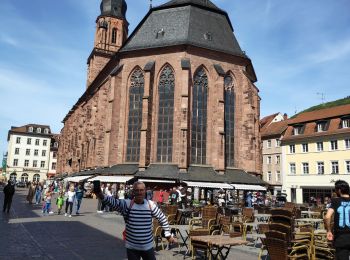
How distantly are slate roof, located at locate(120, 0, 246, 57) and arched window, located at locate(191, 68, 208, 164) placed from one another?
2.97 metres

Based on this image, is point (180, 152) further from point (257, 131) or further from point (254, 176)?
point (257, 131)

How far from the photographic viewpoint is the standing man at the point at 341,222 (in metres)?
4.98

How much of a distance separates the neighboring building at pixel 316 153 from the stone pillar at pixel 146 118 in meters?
21.4

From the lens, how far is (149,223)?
4961mm

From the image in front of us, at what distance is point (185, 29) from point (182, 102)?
751 centimetres

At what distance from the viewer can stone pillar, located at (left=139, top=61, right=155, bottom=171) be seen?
29.1m

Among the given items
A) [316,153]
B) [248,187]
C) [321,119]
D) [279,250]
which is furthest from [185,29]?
[279,250]

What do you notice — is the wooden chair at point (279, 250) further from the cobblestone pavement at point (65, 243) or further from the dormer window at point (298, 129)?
the dormer window at point (298, 129)

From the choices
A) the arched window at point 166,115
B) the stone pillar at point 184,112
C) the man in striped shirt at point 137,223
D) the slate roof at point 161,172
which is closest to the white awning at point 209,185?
the slate roof at point 161,172

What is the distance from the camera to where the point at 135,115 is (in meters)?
31.8

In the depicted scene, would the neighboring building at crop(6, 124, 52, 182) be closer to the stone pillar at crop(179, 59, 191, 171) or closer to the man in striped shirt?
the stone pillar at crop(179, 59, 191, 171)

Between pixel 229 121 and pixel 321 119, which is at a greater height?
pixel 321 119

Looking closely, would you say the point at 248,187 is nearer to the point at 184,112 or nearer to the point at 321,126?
the point at 184,112

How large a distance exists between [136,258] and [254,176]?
26.9m
